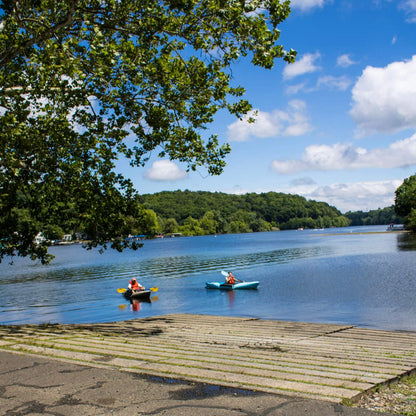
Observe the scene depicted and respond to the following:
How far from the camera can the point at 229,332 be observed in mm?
13945

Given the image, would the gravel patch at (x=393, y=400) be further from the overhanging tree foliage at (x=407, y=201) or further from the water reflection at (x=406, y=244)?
the overhanging tree foliage at (x=407, y=201)

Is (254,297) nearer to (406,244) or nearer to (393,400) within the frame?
(393,400)

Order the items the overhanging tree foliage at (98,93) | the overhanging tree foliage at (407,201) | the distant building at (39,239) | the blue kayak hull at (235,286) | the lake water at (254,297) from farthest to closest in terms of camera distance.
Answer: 1. the overhanging tree foliage at (407,201)
2. the blue kayak hull at (235,286)
3. the lake water at (254,297)
4. the distant building at (39,239)
5. the overhanging tree foliage at (98,93)

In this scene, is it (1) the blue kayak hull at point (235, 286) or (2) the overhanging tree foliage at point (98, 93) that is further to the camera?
(1) the blue kayak hull at point (235, 286)

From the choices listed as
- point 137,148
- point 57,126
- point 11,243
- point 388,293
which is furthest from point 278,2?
point 388,293

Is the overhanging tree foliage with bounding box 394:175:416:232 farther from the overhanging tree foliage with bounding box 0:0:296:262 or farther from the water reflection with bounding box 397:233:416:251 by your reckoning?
the overhanging tree foliage with bounding box 0:0:296:262

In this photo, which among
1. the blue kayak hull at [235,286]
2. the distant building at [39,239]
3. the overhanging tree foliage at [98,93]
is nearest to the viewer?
the overhanging tree foliage at [98,93]

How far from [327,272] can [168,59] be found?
41.2 m

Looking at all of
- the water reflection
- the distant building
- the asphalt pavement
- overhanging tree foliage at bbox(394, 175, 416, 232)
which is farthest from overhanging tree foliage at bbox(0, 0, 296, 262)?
overhanging tree foliage at bbox(394, 175, 416, 232)

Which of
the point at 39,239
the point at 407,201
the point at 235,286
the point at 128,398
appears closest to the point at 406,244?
the point at 235,286

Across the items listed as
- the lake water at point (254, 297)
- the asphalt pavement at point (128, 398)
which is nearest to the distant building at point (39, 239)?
the lake water at point (254, 297)

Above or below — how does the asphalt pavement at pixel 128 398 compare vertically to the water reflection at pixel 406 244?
above

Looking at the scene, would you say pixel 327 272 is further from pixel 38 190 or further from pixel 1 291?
pixel 38 190

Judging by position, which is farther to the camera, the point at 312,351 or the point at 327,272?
the point at 327,272
